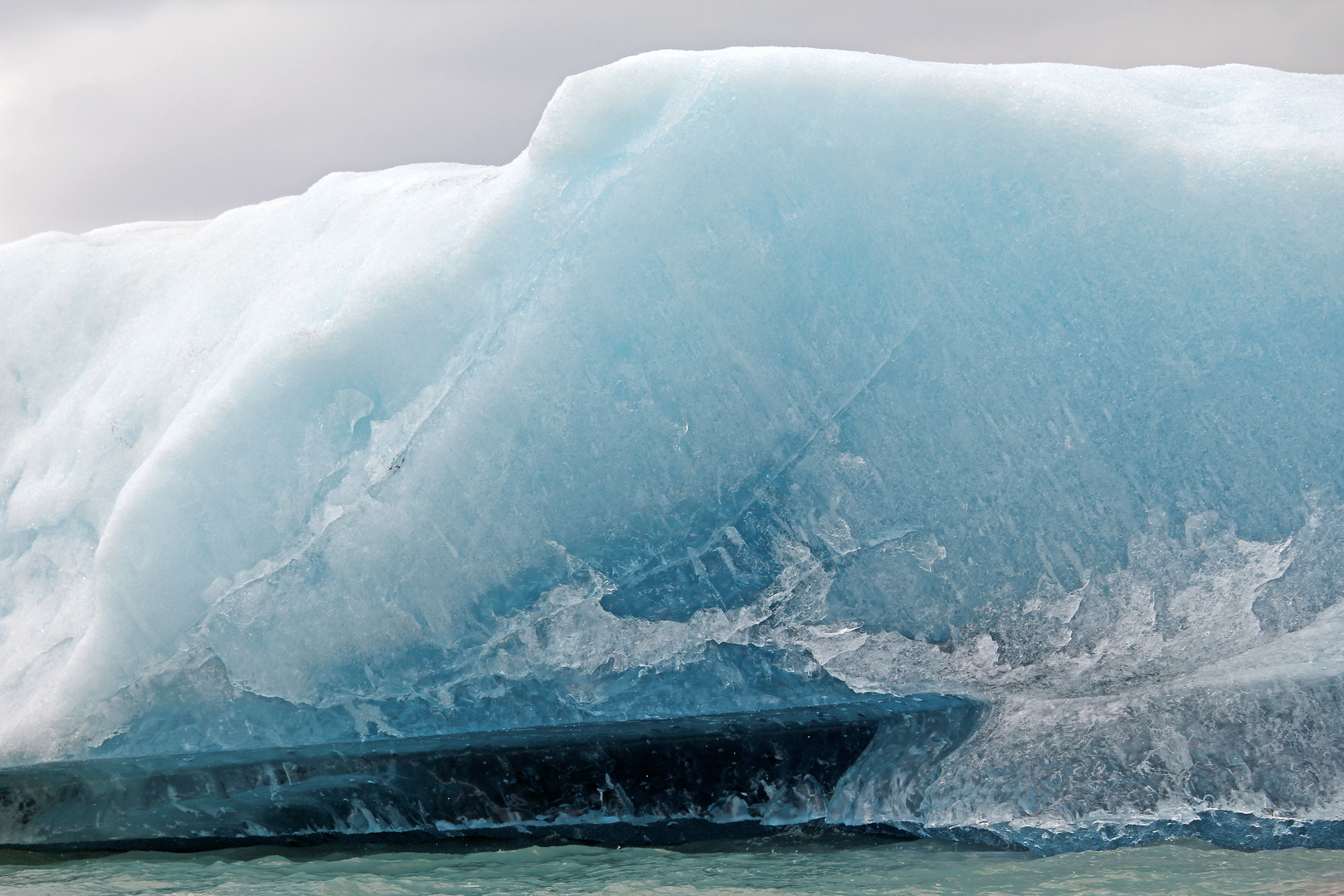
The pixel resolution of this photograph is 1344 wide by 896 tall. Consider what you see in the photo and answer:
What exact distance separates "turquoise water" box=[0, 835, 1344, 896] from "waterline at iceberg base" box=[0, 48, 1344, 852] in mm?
127

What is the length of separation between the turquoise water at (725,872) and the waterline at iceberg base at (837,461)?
13cm

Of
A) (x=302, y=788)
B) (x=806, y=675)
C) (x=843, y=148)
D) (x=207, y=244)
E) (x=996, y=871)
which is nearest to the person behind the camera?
(x=996, y=871)

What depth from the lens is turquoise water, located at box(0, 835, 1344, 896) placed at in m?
2.22

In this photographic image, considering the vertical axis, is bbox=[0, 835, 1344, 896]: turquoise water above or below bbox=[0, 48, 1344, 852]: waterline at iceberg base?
below

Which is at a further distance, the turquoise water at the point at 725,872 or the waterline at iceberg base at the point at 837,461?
the waterline at iceberg base at the point at 837,461

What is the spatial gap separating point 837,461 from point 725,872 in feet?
3.29

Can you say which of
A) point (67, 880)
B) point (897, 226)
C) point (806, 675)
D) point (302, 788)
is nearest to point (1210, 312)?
point (897, 226)

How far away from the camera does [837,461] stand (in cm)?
255

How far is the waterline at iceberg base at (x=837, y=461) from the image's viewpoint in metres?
2.45

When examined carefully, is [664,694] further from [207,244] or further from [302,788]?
[207,244]

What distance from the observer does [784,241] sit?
2512 mm

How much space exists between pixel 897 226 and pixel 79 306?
10.4ft

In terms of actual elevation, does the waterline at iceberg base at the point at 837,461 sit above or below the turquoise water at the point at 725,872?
above

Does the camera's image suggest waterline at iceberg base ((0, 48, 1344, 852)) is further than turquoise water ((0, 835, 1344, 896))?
Yes
